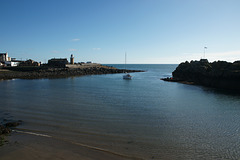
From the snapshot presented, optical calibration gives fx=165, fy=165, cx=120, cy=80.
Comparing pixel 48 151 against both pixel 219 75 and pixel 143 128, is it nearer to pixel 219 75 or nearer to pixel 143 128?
pixel 143 128

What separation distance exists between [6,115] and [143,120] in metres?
11.2

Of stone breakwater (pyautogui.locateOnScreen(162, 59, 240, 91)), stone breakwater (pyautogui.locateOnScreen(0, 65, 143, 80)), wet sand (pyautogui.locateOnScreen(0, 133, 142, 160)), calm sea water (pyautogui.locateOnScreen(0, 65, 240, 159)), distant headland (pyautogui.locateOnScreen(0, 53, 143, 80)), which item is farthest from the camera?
distant headland (pyautogui.locateOnScreen(0, 53, 143, 80))

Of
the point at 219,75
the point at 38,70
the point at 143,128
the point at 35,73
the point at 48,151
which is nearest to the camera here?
the point at 48,151

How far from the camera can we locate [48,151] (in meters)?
7.86

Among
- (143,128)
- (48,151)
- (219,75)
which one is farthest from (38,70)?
(48,151)

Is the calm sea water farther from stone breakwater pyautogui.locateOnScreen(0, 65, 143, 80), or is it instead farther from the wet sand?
stone breakwater pyautogui.locateOnScreen(0, 65, 143, 80)

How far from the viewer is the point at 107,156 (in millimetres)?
7539

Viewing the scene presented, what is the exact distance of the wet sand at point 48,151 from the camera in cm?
738

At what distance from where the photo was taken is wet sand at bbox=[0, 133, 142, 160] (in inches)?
291

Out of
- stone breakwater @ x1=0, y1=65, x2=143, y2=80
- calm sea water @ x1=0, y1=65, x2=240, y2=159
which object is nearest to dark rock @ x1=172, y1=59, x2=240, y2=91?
calm sea water @ x1=0, y1=65, x2=240, y2=159

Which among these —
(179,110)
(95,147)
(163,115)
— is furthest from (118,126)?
(179,110)

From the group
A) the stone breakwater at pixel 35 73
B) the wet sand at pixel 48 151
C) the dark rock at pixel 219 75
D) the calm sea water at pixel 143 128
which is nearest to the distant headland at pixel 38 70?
the stone breakwater at pixel 35 73

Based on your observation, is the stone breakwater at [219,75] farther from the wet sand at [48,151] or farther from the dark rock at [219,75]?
the wet sand at [48,151]

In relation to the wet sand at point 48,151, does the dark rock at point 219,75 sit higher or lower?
higher
